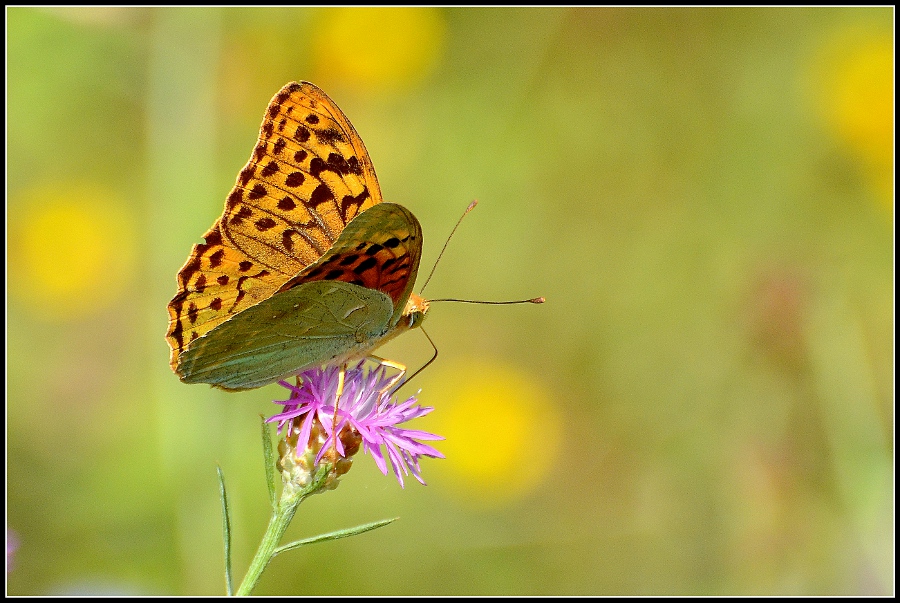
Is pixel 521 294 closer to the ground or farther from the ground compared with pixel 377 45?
closer to the ground

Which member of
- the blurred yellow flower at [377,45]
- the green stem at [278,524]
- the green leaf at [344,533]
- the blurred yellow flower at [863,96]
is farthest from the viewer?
the blurred yellow flower at [863,96]

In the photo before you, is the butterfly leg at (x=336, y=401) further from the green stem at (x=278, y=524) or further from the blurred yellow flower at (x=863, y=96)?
the blurred yellow flower at (x=863, y=96)

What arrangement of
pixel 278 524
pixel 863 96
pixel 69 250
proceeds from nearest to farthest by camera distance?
1. pixel 278 524
2. pixel 69 250
3. pixel 863 96

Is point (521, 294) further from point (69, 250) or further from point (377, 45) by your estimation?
point (69, 250)

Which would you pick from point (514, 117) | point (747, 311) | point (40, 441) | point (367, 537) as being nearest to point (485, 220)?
point (514, 117)

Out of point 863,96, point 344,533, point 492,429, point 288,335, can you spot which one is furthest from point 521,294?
point 344,533

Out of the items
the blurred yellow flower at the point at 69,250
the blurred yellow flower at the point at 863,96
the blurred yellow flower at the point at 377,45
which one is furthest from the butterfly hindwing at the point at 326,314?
the blurred yellow flower at the point at 863,96
